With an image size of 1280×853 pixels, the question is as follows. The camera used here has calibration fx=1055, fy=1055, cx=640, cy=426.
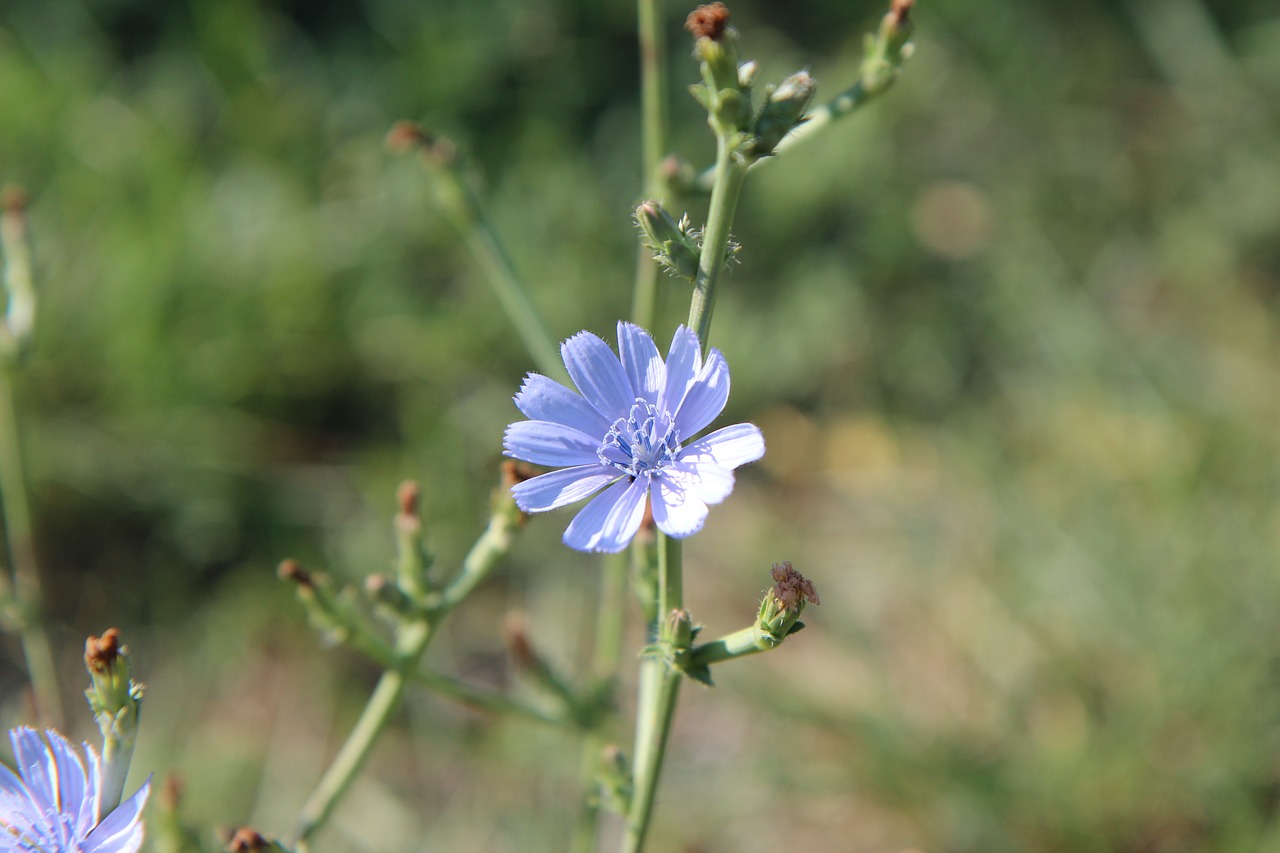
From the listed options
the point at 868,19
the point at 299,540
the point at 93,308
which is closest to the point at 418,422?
the point at 299,540

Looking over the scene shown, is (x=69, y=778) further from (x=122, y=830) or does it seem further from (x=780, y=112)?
(x=780, y=112)

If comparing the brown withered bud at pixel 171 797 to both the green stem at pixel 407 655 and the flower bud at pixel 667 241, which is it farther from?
the flower bud at pixel 667 241

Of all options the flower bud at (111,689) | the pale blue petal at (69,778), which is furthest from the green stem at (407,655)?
the flower bud at (111,689)

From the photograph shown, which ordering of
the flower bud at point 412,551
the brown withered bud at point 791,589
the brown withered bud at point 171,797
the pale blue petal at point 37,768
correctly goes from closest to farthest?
the brown withered bud at point 791,589 < the pale blue petal at point 37,768 < the brown withered bud at point 171,797 < the flower bud at point 412,551

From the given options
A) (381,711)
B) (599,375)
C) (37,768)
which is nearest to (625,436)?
(599,375)

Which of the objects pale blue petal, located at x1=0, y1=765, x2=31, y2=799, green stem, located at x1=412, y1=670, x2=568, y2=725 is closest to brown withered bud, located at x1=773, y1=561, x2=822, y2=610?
green stem, located at x1=412, y1=670, x2=568, y2=725
